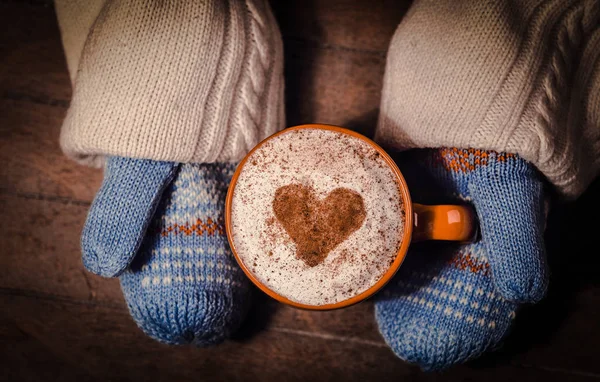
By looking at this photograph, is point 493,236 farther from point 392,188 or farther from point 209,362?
point 209,362

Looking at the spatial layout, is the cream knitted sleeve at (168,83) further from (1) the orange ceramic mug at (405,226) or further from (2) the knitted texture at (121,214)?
Answer: (1) the orange ceramic mug at (405,226)

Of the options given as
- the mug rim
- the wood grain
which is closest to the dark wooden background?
the wood grain

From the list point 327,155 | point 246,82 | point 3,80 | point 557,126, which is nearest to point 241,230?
point 327,155

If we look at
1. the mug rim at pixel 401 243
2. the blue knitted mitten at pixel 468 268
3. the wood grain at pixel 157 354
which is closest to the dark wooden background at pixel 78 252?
the wood grain at pixel 157 354

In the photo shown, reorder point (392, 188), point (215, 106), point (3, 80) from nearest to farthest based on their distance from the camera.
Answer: point (392, 188) < point (215, 106) < point (3, 80)

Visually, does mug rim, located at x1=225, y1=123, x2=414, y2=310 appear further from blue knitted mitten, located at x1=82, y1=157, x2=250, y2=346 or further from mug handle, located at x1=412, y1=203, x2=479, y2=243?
blue knitted mitten, located at x1=82, y1=157, x2=250, y2=346

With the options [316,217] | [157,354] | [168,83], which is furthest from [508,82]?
[157,354]

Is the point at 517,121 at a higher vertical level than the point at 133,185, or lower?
higher
